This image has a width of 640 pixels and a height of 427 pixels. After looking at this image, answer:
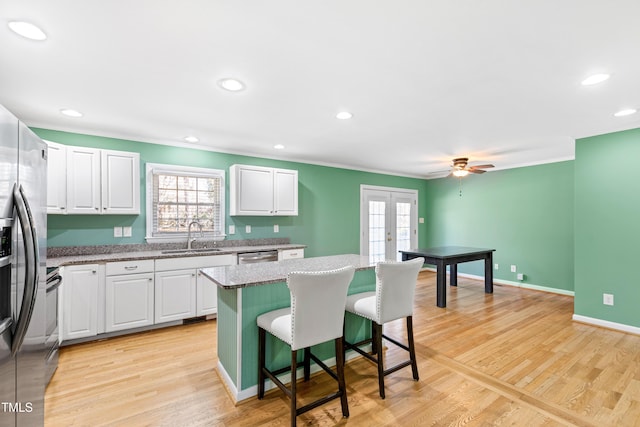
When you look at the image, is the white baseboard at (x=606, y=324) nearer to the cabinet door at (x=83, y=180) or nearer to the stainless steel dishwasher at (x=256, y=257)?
the stainless steel dishwasher at (x=256, y=257)

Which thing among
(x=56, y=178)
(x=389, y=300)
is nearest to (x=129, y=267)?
(x=56, y=178)

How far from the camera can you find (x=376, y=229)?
20.9 feet

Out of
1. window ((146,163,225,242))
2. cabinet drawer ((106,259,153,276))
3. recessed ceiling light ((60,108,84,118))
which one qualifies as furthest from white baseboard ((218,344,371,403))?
recessed ceiling light ((60,108,84,118))

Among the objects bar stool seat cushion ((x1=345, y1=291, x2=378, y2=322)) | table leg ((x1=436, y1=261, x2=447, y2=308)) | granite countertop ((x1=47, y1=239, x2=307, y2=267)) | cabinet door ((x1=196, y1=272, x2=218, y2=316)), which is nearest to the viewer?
bar stool seat cushion ((x1=345, y1=291, x2=378, y2=322))

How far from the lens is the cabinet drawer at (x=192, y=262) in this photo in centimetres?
347

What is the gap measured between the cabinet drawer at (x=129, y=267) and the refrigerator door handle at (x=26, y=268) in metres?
1.96

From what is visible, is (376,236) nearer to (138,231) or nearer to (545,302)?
(545,302)

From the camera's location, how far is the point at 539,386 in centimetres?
233

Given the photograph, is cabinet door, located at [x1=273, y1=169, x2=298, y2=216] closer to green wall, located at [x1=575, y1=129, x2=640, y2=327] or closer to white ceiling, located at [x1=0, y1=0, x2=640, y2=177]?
white ceiling, located at [x1=0, y1=0, x2=640, y2=177]

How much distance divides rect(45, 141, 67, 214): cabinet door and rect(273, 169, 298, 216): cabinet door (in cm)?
245

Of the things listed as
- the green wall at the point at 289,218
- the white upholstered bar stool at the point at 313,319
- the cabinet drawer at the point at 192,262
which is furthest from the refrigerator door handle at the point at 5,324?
the green wall at the point at 289,218

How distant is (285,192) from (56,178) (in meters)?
2.69

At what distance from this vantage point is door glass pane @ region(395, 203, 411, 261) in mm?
6773

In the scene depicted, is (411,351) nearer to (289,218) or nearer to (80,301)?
(289,218)
